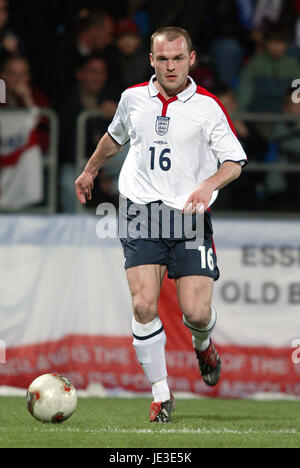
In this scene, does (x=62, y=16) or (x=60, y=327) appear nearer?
(x=60, y=327)

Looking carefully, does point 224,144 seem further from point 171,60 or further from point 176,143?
point 171,60

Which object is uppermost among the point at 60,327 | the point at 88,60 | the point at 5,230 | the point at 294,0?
the point at 294,0

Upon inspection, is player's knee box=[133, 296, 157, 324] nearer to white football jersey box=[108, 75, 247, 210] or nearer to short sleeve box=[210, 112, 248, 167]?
white football jersey box=[108, 75, 247, 210]

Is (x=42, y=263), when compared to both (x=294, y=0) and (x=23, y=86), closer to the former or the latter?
(x=23, y=86)

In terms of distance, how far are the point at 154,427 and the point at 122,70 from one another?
561cm

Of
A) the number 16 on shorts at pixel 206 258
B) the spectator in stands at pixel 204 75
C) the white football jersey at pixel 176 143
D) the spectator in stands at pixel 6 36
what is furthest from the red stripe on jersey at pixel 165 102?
the spectator in stands at pixel 6 36

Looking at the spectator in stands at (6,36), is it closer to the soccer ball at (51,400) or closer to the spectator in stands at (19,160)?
the spectator in stands at (19,160)

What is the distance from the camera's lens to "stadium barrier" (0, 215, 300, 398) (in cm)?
923

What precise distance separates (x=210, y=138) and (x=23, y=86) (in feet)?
14.1

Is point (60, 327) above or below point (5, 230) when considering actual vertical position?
below

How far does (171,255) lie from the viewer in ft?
22.4

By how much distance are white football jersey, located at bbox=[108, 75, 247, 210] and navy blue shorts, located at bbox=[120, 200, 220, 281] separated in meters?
0.16

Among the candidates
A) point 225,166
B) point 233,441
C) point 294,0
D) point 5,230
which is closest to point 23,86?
point 5,230

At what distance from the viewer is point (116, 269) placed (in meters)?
9.49
